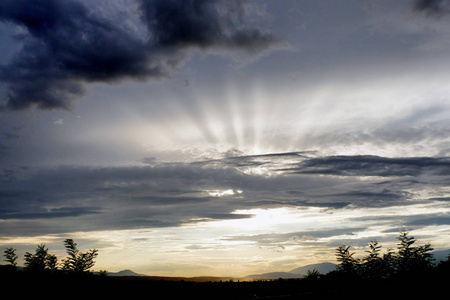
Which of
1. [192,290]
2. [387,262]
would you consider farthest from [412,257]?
[192,290]

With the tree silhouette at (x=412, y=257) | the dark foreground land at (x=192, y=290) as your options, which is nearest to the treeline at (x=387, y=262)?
the tree silhouette at (x=412, y=257)

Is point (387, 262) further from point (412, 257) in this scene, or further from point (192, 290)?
point (192, 290)

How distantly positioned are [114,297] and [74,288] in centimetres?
295

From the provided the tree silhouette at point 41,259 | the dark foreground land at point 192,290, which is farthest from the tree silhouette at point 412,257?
the tree silhouette at point 41,259

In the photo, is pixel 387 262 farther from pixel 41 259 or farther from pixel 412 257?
pixel 41 259

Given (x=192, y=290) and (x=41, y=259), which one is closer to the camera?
(x=192, y=290)

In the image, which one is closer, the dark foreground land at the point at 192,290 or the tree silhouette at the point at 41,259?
the dark foreground land at the point at 192,290

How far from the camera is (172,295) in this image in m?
20.8

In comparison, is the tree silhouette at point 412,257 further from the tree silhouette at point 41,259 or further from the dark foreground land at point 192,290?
the tree silhouette at point 41,259

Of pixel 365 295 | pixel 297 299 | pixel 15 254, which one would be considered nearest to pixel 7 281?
pixel 297 299

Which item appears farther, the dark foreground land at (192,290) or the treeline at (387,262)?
the treeline at (387,262)

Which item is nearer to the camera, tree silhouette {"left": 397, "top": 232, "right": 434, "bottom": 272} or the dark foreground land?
the dark foreground land

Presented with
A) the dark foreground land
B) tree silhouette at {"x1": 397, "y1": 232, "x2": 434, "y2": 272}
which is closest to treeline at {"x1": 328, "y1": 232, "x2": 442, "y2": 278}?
tree silhouette at {"x1": 397, "y1": 232, "x2": 434, "y2": 272}

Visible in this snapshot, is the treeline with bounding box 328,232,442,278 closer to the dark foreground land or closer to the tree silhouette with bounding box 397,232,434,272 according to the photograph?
the tree silhouette with bounding box 397,232,434,272
